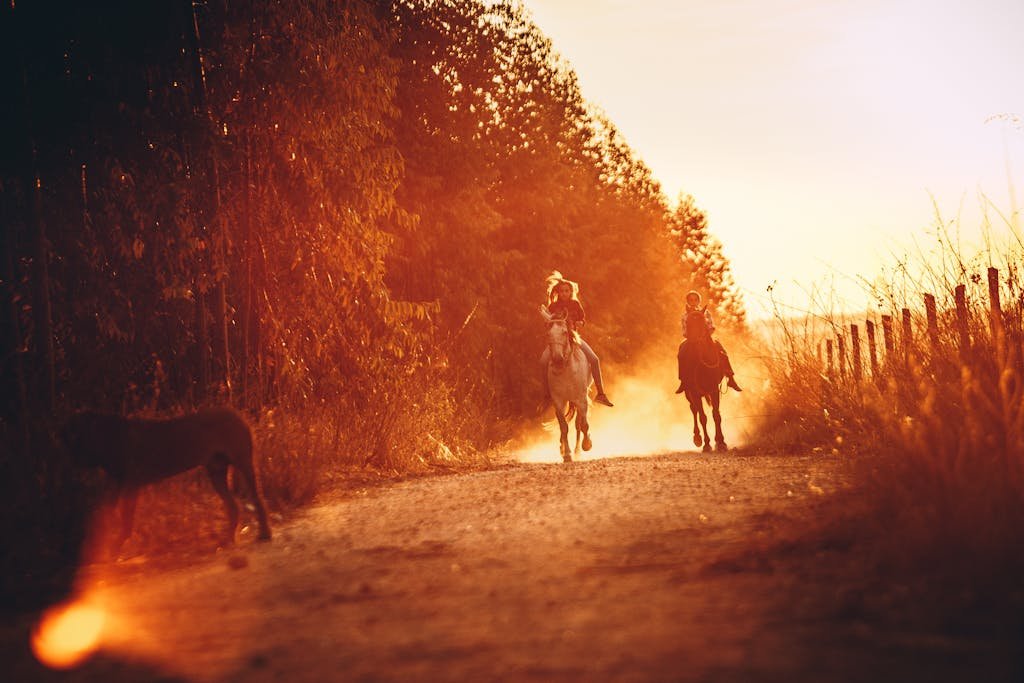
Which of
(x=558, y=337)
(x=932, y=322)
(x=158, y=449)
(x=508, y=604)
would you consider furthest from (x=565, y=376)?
(x=508, y=604)

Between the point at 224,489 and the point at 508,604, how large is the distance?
367 centimetres

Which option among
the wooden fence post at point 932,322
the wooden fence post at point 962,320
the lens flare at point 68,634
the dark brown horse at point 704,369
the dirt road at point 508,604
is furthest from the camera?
the dark brown horse at point 704,369

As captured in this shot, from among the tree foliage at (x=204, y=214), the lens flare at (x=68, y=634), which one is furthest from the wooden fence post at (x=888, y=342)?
the lens flare at (x=68, y=634)

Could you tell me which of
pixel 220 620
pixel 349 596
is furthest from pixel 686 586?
pixel 220 620

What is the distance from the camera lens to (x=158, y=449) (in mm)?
7059

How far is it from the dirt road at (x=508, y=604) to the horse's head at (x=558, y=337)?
8112 mm

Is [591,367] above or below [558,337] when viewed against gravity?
below

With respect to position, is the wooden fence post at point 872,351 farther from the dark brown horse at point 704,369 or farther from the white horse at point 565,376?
the white horse at point 565,376

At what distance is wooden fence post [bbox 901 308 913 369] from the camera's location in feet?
30.1

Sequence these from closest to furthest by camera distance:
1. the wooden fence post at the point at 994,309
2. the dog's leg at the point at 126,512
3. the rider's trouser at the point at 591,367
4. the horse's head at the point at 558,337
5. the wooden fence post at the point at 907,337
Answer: the dog's leg at the point at 126,512 → the wooden fence post at the point at 994,309 → the wooden fence post at the point at 907,337 → the horse's head at the point at 558,337 → the rider's trouser at the point at 591,367

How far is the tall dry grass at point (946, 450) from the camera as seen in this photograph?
450 centimetres

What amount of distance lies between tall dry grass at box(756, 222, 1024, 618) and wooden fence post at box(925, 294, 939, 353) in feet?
0.10

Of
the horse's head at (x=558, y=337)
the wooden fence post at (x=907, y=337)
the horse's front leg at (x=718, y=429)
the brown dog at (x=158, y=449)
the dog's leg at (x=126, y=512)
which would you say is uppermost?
the horse's head at (x=558, y=337)

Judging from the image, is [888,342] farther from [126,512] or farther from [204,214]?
[204,214]
